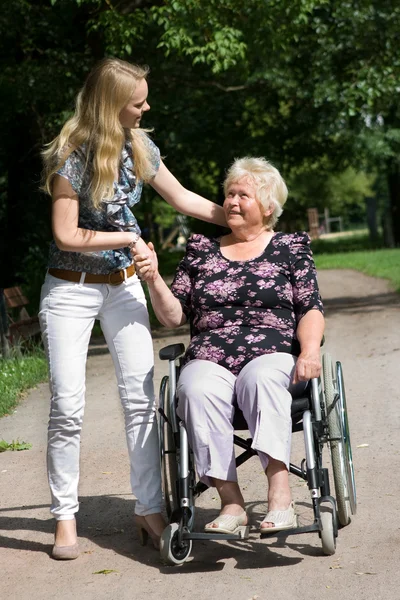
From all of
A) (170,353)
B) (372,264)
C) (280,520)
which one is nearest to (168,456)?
(170,353)

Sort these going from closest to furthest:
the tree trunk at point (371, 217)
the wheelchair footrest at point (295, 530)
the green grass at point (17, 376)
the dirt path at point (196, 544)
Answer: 1. the dirt path at point (196, 544)
2. the wheelchair footrest at point (295, 530)
3. the green grass at point (17, 376)
4. the tree trunk at point (371, 217)

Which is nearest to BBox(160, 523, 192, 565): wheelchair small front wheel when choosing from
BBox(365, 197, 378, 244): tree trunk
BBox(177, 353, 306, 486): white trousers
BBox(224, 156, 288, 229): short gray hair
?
BBox(177, 353, 306, 486): white trousers

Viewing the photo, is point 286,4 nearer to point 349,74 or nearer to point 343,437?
point 349,74

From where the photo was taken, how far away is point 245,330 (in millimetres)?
4688

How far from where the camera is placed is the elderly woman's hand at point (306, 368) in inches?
173

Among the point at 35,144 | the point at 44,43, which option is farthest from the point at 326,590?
the point at 44,43

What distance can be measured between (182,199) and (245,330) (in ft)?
2.22

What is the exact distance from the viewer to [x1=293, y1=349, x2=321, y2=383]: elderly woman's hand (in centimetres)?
440

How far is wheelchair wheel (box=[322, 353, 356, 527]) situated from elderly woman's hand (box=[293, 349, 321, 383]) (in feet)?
0.65

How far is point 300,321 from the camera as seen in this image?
4707 millimetres

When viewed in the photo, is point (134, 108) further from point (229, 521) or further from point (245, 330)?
point (229, 521)

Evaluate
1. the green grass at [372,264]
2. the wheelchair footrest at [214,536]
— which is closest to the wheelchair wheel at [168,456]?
the wheelchair footrest at [214,536]

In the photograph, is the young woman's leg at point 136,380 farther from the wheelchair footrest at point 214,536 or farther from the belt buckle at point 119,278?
the wheelchair footrest at point 214,536

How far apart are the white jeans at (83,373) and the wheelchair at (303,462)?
0.10 metres
